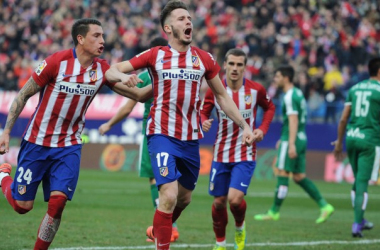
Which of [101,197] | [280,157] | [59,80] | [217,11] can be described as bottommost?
[101,197]

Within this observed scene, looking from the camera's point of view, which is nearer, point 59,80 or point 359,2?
point 59,80

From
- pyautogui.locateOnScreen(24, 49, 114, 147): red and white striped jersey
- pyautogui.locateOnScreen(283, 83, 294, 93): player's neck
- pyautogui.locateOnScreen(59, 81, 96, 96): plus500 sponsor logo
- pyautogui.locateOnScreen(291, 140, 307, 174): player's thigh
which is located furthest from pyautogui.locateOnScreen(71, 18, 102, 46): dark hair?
pyautogui.locateOnScreen(291, 140, 307, 174): player's thigh

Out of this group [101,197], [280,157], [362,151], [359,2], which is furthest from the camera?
[359,2]

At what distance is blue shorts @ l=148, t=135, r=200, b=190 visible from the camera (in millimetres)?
7445

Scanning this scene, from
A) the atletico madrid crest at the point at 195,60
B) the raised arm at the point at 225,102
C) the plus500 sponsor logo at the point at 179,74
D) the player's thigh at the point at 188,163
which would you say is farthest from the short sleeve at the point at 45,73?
the raised arm at the point at 225,102

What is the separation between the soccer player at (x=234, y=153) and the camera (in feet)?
30.4

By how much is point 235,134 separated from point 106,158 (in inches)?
569

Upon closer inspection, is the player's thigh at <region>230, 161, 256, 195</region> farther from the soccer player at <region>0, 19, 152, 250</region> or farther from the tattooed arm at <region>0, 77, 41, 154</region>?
the tattooed arm at <region>0, 77, 41, 154</region>

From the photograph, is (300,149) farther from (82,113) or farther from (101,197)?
(82,113)

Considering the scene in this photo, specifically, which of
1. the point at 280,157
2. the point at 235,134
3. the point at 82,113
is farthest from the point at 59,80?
the point at 280,157

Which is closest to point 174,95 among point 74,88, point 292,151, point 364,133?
point 74,88

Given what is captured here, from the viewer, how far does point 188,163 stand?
7.88m

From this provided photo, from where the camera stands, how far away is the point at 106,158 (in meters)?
23.7

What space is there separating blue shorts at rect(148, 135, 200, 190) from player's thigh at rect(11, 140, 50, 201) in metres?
1.09
